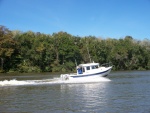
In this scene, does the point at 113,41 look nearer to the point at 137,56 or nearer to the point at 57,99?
the point at 137,56

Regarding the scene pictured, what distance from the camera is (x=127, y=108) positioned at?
68.5 ft

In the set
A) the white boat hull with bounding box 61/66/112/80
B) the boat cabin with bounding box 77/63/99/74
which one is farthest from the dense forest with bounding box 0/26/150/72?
the white boat hull with bounding box 61/66/112/80

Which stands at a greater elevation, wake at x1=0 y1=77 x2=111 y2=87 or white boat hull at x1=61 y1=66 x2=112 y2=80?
white boat hull at x1=61 y1=66 x2=112 y2=80

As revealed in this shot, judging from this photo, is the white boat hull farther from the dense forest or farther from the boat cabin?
the dense forest

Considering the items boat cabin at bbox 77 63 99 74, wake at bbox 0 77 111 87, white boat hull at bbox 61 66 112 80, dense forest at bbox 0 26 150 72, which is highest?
dense forest at bbox 0 26 150 72

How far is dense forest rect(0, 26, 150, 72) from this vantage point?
95.0m

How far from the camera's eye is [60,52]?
340 ft

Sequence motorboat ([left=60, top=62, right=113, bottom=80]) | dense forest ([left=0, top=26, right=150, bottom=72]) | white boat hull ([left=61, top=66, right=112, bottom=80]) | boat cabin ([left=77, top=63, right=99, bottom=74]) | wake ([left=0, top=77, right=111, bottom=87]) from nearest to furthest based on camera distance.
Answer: wake ([left=0, top=77, right=111, bottom=87]) < white boat hull ([left=61, top=66, right=112, bottom=80]) < motorboat ([left=60, top=62, right=113, bottom=80]) < boat cabin ([left=77, top=63, right=99, bottom=74]) < dense forest ([left=0, top=26, right=150, bottom=72])

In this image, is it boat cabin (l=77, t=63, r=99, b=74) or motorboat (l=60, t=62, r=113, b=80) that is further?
boat cabin (l=77, t=63, r=99, b=74)

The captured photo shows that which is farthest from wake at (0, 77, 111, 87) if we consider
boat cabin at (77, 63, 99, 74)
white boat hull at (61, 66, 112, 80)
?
boat cabin at (77, 63, 99, 74)

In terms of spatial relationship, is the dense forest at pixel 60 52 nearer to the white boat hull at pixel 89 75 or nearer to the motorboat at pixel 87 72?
the motorboat at pixel 87 72

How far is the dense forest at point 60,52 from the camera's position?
95.0 metres

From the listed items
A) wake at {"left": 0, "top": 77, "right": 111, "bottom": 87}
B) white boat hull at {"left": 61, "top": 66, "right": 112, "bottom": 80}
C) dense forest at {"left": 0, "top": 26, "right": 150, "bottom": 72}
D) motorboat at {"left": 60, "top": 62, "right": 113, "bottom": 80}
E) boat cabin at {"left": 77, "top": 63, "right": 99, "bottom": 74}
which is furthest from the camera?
dense forest at {"left": 0, "top": 26, "right": 150, "bottom": 72}

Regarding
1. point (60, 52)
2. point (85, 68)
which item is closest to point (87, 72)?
point (85, 68)
